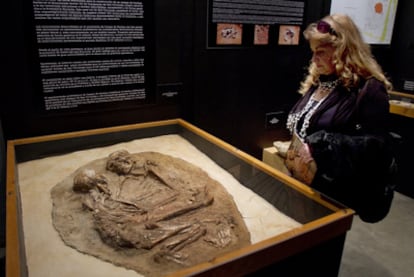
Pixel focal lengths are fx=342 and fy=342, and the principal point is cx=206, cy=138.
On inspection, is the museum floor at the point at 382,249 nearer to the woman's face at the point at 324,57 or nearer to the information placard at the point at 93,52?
the information placard at the point at 93,52

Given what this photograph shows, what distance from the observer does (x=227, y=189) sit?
1985 millimetres

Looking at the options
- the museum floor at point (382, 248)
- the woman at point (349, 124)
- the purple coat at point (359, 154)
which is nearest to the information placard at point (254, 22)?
the woman at point (349, 124)

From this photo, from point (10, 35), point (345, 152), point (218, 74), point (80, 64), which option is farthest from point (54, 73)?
point (345, 152)

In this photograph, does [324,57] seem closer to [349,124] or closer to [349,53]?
[349,53]

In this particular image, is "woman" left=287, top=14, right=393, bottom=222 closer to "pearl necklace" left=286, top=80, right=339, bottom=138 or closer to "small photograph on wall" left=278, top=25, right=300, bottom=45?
"pearl necklace" left=286, top=80, right=339, bottom=138

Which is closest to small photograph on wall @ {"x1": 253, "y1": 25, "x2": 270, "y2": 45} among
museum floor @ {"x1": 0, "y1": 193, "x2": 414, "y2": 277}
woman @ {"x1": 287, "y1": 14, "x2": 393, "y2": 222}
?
woman @ {"x1": 287, "y1": 14, "x2": 393, "y2": 222}

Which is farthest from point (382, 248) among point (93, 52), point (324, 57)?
point (93, 52)

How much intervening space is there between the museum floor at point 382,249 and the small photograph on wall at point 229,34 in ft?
6.60

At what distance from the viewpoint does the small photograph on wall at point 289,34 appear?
132 inches

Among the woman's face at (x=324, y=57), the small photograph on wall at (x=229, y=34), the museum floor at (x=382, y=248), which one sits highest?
the small photograph on wall at (x=229, y=34)

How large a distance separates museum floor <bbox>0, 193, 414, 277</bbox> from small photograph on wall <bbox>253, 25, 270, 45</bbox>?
190cm

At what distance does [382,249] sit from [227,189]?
65.4 inches

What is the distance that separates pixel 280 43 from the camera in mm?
3391

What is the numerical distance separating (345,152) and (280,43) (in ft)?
6.98
